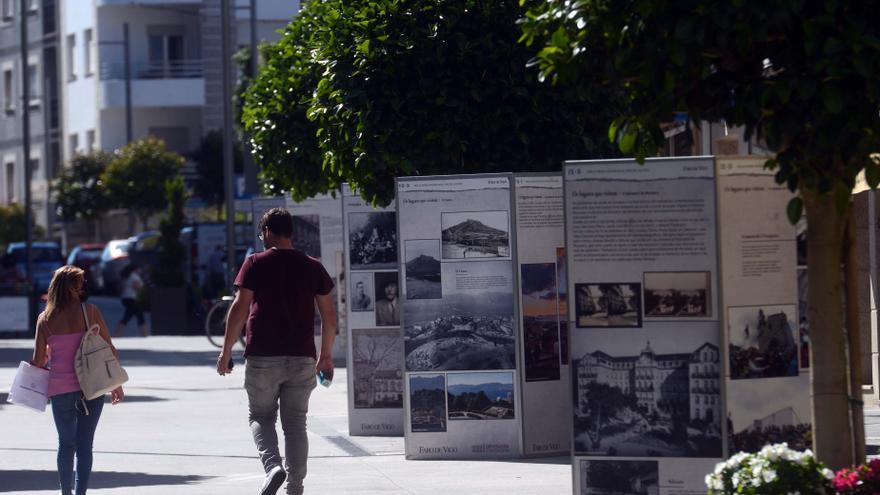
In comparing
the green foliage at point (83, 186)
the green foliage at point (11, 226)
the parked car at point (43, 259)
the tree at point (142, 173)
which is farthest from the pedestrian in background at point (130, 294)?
the green foliage at point (11, 226)

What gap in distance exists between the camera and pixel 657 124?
273 inches

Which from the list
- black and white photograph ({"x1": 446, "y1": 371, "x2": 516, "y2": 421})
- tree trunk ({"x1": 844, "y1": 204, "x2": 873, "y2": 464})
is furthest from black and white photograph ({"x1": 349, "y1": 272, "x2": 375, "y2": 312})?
tree trunk ({"x1": 844, "y1": 204, "x2": 873, "y2": 464})

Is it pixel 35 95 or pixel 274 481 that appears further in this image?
pixel 35 95

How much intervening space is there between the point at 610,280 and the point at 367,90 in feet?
16.7

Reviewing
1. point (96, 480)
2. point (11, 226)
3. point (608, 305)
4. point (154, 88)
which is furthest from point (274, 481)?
point (11, 226)

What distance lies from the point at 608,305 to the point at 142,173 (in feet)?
140

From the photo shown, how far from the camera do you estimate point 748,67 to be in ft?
22.4

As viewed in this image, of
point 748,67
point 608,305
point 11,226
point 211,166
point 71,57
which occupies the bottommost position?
point 608,305

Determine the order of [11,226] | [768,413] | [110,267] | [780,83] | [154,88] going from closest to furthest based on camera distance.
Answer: [780,83] → [768,413] → [110,267] → [154,88] → [11,226]

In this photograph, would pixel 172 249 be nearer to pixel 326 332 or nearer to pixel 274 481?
pixel 326 332

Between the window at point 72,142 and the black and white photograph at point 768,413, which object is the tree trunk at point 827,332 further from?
the window at point 72,142

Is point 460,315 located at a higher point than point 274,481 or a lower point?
higher

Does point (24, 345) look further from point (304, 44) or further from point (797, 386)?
point (797, 386)

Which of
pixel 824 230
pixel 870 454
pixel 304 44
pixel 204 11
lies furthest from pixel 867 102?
pixel 204 11
